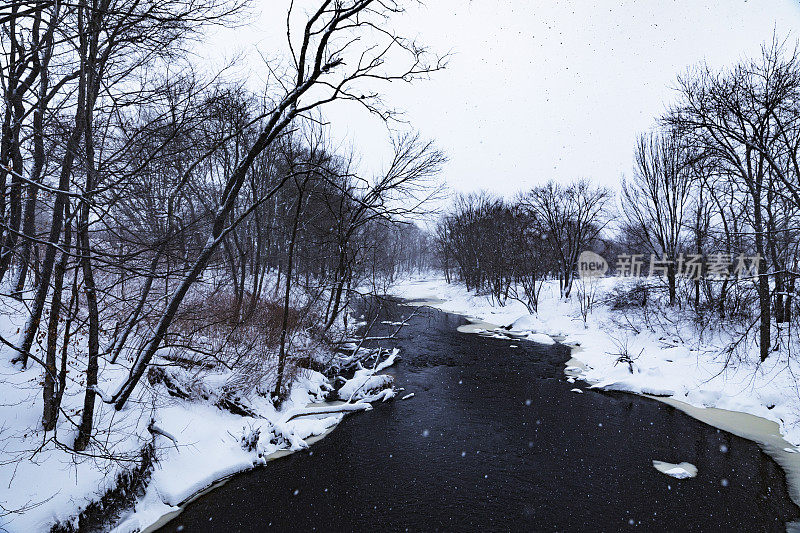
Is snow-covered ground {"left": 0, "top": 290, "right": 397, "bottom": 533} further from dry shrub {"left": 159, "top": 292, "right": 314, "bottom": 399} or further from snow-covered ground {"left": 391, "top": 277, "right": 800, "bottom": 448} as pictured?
snow-covered ground {"left": 391, "top": 277, "right": 800, "bottom": 448}

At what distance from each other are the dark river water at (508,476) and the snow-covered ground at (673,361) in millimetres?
1438

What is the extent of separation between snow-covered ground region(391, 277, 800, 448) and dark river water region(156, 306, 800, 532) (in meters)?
1.44

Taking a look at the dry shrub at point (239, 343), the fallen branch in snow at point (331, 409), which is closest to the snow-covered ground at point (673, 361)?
the fallen branch in snow at point (331, 409)

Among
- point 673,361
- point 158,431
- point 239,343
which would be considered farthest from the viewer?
point 673,361

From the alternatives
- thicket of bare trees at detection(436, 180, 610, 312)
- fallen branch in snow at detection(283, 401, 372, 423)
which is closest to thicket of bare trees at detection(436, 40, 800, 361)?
thicket of bare trees at detection(436, 180, 610, 312)

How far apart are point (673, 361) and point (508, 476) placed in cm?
1054

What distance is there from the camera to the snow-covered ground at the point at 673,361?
34.9 feet

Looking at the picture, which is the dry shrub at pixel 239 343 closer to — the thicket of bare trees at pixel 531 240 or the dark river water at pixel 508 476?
the dark river water at pixel 508 476

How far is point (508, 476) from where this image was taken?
748 centimetres

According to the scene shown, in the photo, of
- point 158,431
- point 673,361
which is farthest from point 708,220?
point 158,431

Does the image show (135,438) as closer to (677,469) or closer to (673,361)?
(677,469)

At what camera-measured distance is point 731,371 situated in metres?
12.3

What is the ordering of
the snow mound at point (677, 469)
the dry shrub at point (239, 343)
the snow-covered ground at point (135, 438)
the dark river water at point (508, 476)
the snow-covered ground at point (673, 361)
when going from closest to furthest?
the snow-covered ground at point (135, 438) → the dark river water at point (508, 476) → the snow mound at point (677, 469) → the dry shrub at point (239, 343) → the snow-covered ground at point (673, 361)

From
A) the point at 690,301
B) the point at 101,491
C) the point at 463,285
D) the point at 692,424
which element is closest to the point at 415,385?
the point at 692,424
